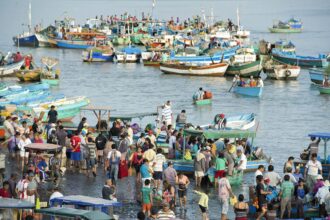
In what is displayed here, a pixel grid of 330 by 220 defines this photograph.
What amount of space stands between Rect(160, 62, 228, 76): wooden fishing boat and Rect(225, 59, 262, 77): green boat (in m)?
0.51

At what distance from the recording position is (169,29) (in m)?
97.1

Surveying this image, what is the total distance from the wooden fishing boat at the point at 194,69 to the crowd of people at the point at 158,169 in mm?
32166

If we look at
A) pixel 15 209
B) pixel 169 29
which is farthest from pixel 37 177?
pixel 169 29

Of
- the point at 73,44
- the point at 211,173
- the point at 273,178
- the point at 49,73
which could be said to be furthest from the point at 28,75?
the point at 273,178

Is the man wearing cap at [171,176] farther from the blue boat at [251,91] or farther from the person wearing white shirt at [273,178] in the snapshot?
the blue boat at [251,91]

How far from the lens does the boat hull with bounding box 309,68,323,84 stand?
61.6m

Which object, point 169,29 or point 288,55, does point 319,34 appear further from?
point 288,55

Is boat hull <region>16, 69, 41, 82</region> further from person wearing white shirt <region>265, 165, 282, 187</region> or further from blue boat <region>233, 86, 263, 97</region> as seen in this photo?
person wearing white shirt <region>265, 165, 282, 187</region>

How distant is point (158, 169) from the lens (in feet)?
87.7

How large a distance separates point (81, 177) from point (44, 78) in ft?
103

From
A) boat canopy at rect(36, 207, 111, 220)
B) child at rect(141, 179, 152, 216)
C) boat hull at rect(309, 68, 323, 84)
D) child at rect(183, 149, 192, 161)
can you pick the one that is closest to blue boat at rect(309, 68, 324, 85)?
boat hull at rect(309, 68, 323, 84)

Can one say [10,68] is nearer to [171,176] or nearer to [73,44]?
[73,44]

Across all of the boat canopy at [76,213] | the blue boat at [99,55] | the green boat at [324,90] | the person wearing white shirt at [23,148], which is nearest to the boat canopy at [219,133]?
the person wearing white shirt at [23,148]

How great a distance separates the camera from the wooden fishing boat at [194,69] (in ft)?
216
